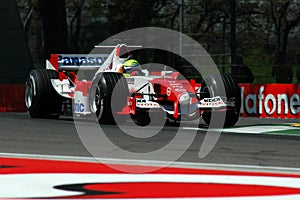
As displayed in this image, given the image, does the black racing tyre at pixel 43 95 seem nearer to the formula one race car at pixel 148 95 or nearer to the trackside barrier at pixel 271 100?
the formula one race car at pixel 148 95

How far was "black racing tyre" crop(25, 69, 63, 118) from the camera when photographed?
50.5ft

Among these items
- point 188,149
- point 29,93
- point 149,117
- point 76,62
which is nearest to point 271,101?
point 76,62

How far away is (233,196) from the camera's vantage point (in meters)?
7.05

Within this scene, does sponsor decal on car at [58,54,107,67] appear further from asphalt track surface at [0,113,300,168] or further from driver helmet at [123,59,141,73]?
asphalt track surface at [0,113,300,168]

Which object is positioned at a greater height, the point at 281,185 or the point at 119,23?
the point at 119,23

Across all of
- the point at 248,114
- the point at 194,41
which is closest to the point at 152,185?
the point at 248,114

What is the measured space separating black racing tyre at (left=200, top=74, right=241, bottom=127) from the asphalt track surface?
2.74 feet

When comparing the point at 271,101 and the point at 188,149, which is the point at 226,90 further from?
the point at 271,101

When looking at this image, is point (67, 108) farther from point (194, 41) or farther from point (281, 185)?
point (194, 41)

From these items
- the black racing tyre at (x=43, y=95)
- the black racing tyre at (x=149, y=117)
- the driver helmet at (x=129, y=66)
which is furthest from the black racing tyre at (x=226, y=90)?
the black racing tyre at (x=43, y=95)

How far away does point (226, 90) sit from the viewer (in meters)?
13.3

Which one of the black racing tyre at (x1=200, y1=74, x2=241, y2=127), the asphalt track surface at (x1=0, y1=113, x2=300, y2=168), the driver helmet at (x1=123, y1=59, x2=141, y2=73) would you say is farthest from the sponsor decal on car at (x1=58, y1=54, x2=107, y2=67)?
the black racing tyre at (x1=200, y1=74, x2=241, y2=127)

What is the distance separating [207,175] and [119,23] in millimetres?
36388

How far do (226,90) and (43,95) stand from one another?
13.0ft
